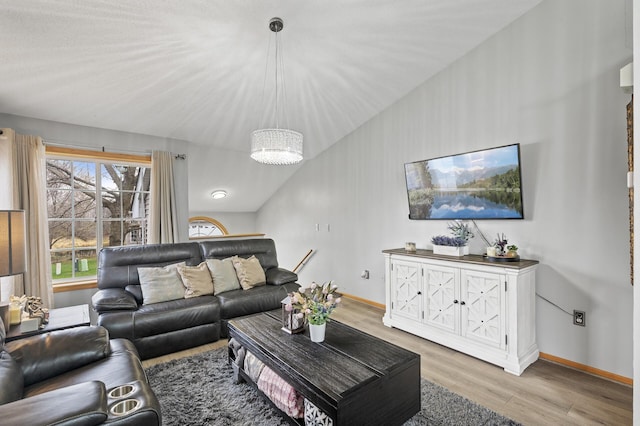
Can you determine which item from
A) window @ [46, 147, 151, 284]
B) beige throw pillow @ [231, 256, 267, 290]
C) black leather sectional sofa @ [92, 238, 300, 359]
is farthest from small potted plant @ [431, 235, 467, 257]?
window @ [46, 147, 151, 284]

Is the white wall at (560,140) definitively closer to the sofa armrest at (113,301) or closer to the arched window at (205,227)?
the sofa armrest at (113,301)

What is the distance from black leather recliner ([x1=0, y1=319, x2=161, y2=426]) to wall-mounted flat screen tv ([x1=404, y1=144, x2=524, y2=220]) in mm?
3173

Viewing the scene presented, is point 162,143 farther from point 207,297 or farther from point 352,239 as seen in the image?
point 352,239

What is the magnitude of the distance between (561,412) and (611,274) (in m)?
1.19

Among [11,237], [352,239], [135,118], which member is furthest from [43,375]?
[352,239]

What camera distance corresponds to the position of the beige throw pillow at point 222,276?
11.7 feet

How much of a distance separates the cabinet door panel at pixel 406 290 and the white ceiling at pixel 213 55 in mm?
2268

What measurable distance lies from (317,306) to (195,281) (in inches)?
77.1

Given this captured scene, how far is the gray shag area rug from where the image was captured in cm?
195

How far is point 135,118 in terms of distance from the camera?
12.5ft

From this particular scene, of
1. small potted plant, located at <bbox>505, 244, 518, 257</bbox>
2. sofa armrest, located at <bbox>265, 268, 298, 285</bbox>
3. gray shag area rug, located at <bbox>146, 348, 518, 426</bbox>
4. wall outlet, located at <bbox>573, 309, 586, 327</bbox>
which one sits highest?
small potted plant, located at <bbox>505, 244, 518, 257</bbox>

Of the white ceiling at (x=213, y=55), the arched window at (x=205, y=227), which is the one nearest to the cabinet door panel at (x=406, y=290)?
the white ceiling at (x=213, y=55)

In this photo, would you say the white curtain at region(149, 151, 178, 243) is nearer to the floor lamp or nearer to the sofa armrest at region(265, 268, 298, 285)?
the sofa armrest at region(265, 268, 298, 285)

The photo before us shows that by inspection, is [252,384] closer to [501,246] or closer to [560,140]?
[501,246]
